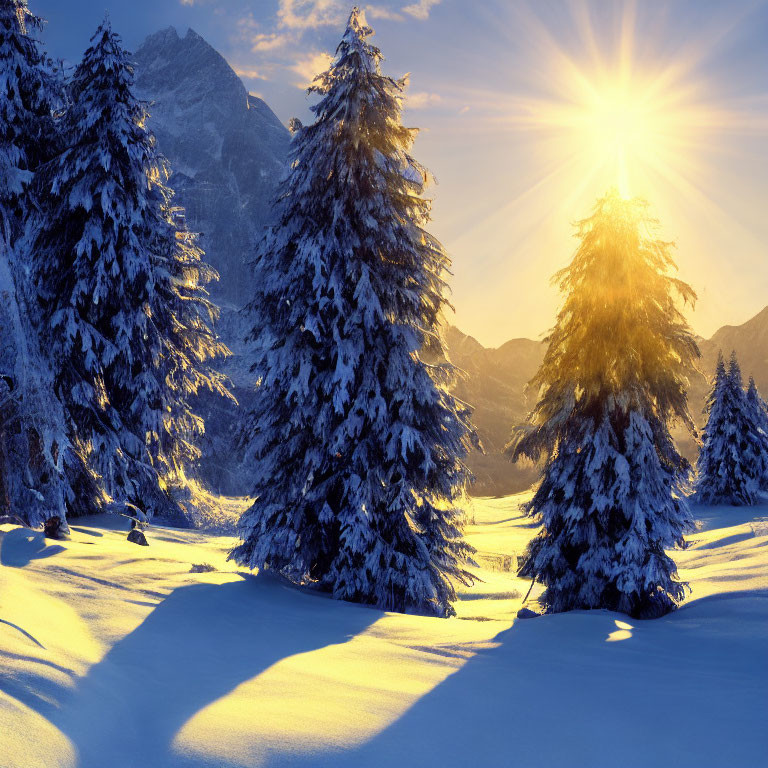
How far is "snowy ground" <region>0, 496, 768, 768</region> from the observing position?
10.4ft

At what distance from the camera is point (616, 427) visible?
10.8 metres

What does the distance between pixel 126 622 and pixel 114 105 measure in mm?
13605

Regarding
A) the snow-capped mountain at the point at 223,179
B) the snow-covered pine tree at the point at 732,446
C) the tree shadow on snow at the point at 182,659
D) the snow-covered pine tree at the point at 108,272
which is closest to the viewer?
the tree shadow on snow at the point at 182,659

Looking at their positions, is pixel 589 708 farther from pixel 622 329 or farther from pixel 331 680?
pixel 622 329

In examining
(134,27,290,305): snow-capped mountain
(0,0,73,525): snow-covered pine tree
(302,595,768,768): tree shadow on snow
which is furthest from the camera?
(134,27,290,305): snow-capped mountain

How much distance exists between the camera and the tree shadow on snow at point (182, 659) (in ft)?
10.1

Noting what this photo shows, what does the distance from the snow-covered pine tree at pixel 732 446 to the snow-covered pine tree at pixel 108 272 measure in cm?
3253

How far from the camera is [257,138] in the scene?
634 ft

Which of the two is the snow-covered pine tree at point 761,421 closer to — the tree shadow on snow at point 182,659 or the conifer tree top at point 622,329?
the conifer tree top at point 622,329

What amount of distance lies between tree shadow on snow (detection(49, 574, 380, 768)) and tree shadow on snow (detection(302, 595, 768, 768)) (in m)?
0.97

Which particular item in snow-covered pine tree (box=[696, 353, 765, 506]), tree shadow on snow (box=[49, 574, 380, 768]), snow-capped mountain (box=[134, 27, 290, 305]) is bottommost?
tree shadow on snow (box=[49, 574, 380, 768])

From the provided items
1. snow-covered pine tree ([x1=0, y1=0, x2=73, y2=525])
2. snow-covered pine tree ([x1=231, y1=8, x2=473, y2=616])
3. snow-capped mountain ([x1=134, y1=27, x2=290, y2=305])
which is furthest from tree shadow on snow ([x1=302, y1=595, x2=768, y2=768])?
snow-capped mountain ([x1=134, y1=27, x2=290, y2=305])

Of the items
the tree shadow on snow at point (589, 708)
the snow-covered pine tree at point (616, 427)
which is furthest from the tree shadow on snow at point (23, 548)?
the snow-covered pine tree at point (616, 427)

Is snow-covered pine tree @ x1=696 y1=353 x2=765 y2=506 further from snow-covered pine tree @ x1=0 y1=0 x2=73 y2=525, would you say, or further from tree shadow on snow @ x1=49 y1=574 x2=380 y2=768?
snow-covered pine tree @ x1=0 y1=0 x2=73 y2=525
